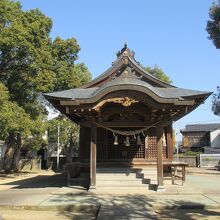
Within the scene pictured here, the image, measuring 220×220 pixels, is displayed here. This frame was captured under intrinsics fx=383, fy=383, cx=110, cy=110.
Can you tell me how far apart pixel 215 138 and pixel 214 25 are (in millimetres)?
47048

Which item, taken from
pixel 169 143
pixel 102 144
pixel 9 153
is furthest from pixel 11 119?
pixel 9 153

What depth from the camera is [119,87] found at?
15.0 metres

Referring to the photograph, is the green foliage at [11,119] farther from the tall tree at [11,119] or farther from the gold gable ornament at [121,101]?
the gold gable ornament at [121,101]

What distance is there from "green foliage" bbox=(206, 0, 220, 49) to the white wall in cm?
4640

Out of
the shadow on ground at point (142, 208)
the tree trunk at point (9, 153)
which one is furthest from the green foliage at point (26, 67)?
the shadow on ground at point (142, 208)

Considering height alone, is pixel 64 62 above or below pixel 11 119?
above

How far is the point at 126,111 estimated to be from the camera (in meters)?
17.1

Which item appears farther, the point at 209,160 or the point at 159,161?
the point at 209,160

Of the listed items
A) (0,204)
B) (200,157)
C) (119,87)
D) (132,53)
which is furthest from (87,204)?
(200,157)

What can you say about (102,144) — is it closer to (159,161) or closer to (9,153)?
(159,161)

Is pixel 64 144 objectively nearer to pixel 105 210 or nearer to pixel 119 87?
pixel 119 87

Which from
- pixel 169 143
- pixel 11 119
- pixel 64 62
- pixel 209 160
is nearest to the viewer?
pixel 169 143

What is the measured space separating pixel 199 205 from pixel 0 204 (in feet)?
21.3

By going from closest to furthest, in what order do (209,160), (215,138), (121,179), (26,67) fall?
1. (121,179)
2. (26,67)
3. (209,160)
4. (215,138)
